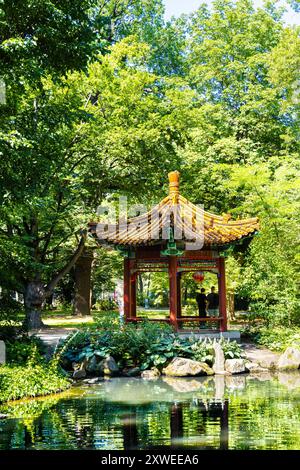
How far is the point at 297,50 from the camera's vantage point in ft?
59.1

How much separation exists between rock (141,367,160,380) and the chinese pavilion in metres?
2.46

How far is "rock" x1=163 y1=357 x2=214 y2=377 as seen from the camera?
12.0 metres

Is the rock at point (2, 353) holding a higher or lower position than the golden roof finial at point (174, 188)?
lower

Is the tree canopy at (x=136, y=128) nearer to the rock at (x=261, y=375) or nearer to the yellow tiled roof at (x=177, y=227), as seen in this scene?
the yellow tiled roof at (x=177, y=227)

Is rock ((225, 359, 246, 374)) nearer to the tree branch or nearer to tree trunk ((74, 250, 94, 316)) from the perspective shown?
the tree branch

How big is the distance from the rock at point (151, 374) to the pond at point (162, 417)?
0.58 m

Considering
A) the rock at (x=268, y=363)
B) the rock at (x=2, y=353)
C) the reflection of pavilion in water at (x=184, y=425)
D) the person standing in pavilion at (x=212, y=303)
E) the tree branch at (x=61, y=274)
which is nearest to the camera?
the reflection of pavilion in water at (x=184, y=425)

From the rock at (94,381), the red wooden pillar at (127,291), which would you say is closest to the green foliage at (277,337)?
the red wooden pillar at (127,291)

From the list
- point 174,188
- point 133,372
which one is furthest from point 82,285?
point 133,372

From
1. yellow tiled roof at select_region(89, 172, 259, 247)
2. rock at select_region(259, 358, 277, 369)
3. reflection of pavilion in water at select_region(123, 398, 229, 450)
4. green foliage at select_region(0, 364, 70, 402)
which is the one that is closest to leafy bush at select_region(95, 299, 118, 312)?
yellow tiled roof at select_region(89, 172, 259, 247)

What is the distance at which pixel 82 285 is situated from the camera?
24.5m

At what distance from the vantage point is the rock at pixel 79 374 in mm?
11844

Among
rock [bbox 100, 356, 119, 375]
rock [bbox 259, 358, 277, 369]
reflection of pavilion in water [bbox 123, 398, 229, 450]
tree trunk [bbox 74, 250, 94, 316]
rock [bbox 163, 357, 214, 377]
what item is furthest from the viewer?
tree trunk [bbox 74, 250, 94, 316]

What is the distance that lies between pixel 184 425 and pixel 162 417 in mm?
642
